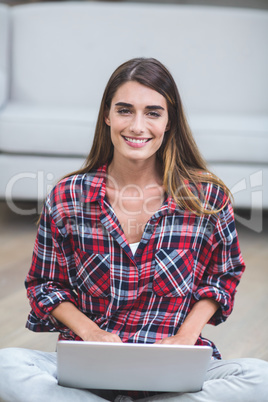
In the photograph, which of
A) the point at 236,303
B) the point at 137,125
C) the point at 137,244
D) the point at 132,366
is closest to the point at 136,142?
the point at 137,125

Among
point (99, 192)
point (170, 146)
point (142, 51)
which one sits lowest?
point (99, 192)

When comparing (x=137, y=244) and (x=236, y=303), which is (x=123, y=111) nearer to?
(x=137, y=244)

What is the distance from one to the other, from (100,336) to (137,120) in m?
0.45

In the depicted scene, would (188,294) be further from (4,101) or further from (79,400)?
(4,101)

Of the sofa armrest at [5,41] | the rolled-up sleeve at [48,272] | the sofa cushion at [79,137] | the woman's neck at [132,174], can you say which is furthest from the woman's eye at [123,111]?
the sofa armrest at [5,41]

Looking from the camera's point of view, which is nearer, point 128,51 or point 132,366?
point 132,366

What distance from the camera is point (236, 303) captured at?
196 centimetres

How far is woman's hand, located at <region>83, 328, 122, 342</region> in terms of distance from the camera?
1.11 metres

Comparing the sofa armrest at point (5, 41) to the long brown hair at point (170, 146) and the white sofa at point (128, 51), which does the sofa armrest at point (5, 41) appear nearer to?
the white sofa at point (128, 51)

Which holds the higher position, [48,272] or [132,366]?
A: [48,272]

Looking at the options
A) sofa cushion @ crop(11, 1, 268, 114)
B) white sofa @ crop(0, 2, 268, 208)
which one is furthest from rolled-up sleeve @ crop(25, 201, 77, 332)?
sofa cushion @ crop(11, 1, 268, 114)

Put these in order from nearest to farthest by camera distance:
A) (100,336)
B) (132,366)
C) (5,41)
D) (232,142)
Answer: (132,366) → (100,336) → (232,142) → (5,41)

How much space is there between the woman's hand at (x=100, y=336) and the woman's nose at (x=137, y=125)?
42 centimetres

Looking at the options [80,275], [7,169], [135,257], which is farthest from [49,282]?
[7,169]
